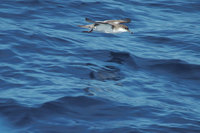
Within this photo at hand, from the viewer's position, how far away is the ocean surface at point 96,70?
8.28 metres

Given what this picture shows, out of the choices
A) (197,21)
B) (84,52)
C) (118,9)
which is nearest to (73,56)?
(84,52)

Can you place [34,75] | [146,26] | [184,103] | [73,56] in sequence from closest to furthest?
[184,103], [34,75], [73,56], [146,26]

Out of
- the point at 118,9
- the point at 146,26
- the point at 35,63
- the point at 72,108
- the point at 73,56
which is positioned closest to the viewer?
the point at 72,108

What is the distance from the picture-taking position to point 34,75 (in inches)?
405

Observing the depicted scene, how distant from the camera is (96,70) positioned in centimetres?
1129

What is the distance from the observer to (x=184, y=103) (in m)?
9.55

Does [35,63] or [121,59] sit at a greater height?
[121,59]

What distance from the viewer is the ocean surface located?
27.2ft

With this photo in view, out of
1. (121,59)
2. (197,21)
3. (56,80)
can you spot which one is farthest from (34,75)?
(197,21)

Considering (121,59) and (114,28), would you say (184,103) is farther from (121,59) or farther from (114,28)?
(114,28)

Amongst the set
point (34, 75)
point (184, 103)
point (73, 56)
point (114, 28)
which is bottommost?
point (184, 103)

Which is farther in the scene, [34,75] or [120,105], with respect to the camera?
[34,75]

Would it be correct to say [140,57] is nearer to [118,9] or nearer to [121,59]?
[121,59]

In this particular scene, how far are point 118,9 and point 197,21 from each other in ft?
11.3
